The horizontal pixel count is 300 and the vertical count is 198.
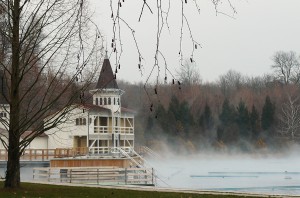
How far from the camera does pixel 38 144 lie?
139ft

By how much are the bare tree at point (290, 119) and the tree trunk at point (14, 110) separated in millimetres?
50138

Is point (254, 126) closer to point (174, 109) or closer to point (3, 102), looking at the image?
point (174, 109)

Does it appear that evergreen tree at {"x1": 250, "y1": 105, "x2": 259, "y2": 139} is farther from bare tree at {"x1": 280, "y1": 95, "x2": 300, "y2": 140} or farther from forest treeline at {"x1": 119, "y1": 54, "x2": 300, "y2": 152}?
bare tree at {"x1": 280, "y1": 95, "x2": 300, "y2": 140}

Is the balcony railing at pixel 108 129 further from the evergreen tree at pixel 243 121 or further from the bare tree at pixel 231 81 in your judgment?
the bare tree at pixel 231 81

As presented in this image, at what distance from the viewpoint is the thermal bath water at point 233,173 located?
30.0 metres

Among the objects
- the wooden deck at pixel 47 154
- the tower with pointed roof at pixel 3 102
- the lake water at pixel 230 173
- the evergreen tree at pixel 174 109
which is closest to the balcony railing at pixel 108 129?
the wooden deck at pixel 47 154

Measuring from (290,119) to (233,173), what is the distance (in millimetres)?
25769

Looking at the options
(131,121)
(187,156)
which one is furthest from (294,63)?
(131,121)

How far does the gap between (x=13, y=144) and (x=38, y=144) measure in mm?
27280

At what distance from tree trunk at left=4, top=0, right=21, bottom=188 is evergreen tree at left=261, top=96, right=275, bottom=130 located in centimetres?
5029

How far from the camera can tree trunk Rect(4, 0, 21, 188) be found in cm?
1498

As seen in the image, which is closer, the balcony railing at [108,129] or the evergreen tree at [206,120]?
the balcony railing at [108,129]

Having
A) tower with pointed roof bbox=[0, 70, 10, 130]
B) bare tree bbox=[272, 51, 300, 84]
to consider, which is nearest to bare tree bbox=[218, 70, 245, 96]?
bare tree bbox=[272, 51, 300, 84]

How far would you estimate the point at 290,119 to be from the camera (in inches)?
2549
